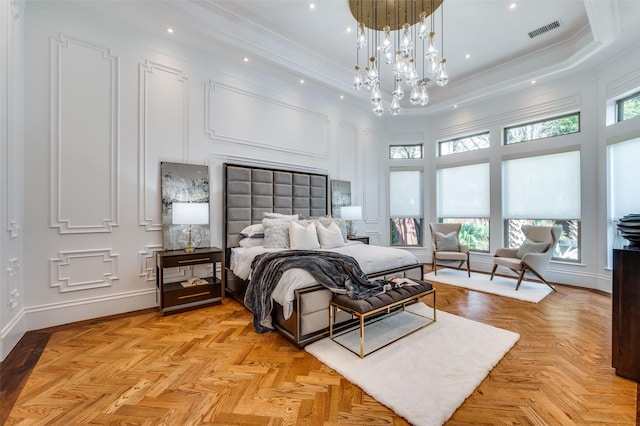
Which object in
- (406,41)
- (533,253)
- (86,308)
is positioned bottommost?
(86,308)

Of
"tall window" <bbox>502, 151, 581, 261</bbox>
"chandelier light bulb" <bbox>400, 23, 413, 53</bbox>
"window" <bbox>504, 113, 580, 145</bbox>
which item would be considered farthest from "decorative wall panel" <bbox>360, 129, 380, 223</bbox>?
"chandelier light bulb" <bbox>400, 23, 413, 53</bbox>

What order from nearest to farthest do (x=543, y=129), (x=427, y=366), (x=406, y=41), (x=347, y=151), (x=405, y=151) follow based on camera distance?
(x=427, y=366) < (x=406, y=41) < (x=543, y=129) < (x=347, y=151) < (x=405, y=151)

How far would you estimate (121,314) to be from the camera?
319 centimetres

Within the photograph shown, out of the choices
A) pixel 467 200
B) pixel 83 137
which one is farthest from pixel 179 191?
pixel 467 200

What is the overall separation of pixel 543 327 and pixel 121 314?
4.71 meters

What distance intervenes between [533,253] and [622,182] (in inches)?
60.1

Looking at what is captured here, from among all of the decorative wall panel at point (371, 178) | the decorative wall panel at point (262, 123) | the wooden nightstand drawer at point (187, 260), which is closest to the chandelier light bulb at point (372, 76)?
the decorative wall panel at point (262, 123)

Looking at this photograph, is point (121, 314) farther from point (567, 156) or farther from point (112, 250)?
point (567, 156)

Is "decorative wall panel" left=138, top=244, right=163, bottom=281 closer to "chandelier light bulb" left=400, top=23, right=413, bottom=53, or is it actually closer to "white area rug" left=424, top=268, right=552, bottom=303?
"chandelier light bulb" left=400, top=23, right=413, bottom=53

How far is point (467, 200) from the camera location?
19.2 ft

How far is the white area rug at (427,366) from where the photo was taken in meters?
1.68

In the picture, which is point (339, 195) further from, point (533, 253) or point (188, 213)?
point (533, 253)

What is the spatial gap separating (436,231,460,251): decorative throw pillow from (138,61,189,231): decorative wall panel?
467 centimetres

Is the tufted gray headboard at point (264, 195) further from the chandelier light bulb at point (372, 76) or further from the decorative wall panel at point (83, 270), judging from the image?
the chandelier light bulb at point (372, 76)
